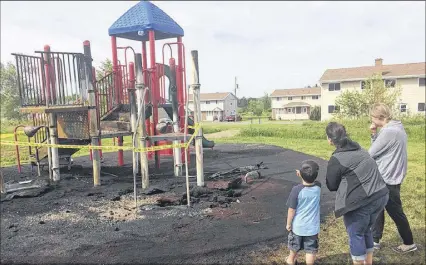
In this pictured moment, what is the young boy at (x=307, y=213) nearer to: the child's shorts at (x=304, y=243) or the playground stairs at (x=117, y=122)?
the child's shorts at (x=304, y=243)

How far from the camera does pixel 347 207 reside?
10.6 feet

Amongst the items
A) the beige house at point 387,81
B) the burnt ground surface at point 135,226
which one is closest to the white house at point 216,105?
the beige house at point 387,81

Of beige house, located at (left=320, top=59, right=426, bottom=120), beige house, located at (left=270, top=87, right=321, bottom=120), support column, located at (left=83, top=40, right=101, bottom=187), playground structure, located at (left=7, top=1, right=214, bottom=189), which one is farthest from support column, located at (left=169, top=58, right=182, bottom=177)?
beige house, located at (left=270, top=87, right=321, bottom=120)

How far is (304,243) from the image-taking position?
347 cm

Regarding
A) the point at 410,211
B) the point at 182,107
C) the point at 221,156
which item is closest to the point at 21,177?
the point at 182,107

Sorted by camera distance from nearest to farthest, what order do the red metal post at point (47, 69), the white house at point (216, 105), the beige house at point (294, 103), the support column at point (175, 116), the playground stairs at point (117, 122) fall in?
the red metal post at point (47, 69), the playground stairs at point (117, 122), the support column at point (175, 116), the beige house at point (294, 103), the white house at point (216, 105)

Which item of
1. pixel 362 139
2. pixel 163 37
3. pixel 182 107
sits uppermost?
pixel 163 37

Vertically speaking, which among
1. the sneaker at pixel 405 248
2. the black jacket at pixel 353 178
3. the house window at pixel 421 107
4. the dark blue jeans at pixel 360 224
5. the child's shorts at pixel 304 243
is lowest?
the sneaker at pixel 405 248

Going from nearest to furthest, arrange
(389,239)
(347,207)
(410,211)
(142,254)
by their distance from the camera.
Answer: (347,207)
(142,254)
(389,239)
(410,211)

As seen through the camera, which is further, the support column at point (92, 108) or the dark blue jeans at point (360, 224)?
the support column at point (92, 108)

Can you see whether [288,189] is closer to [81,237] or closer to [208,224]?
[208,224]

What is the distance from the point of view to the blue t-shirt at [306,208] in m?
3.42

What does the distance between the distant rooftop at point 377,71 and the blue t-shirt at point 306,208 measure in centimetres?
3792

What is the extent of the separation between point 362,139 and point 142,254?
17.9 m
